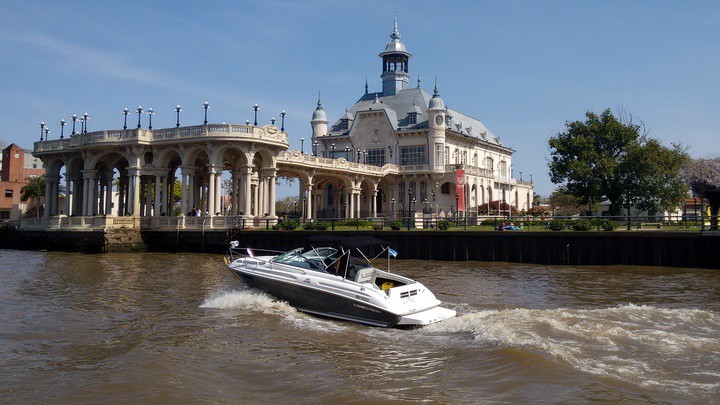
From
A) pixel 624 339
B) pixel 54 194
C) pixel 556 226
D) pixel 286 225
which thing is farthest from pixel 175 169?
pixel 624 339

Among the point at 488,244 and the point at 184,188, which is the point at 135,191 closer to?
the point at 184,188

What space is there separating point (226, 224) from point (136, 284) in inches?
863

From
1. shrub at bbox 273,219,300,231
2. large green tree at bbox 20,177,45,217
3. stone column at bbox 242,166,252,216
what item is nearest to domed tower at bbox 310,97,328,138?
stone column at bbox 242,166,252,216

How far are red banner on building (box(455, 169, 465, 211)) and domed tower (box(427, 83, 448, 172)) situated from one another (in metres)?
3.27

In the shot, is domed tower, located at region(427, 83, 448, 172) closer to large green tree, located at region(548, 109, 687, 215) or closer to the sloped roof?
the sloped roof

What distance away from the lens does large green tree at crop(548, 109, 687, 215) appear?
152ft

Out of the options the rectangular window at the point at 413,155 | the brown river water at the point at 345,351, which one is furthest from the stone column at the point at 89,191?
the rectangular window at the point at 413,155

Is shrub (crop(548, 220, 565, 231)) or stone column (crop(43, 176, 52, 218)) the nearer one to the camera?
shrub (crop(548, 220, 565, 231))

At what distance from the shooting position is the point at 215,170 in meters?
46.8

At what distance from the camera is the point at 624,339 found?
11.9m

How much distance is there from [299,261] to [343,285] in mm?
2294

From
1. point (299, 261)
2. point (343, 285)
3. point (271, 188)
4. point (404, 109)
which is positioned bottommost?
point (343, 285)

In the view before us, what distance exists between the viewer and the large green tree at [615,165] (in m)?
46.5

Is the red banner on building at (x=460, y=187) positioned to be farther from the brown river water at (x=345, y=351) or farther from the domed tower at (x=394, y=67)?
the brown river water at (x=345, y=351)
